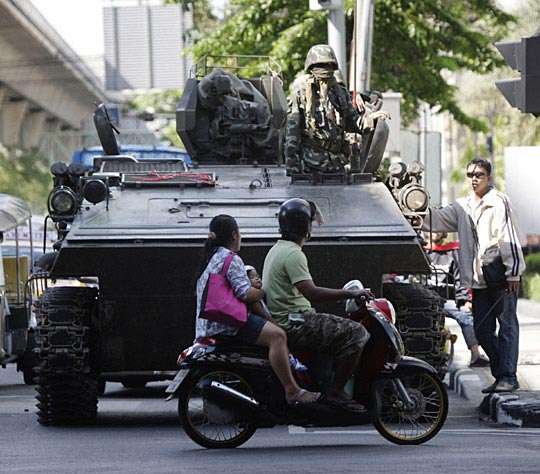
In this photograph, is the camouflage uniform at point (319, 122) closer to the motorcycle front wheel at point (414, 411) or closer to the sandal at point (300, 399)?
the motorcycle front wheel at point (414, 411)

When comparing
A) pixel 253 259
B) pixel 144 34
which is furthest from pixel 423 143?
pixel 144 34

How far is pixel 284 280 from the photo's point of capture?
9.90m

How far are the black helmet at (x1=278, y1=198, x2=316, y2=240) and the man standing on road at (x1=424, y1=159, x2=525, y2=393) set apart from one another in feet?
9.61

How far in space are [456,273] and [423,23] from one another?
37.2 ft

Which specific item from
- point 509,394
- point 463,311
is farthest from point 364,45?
point 509,394

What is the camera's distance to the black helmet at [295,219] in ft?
32.6

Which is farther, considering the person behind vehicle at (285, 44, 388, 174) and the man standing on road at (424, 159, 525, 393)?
the person behind vehicle at (285, 44, 388, 174)

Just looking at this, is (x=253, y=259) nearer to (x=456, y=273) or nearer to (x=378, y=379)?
(x=378, y=379)

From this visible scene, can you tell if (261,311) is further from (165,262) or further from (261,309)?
(165,262)

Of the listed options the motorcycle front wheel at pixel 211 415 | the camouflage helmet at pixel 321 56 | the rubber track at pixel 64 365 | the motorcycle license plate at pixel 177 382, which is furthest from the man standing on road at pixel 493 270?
the motorcycle license plate at pixel 177 382

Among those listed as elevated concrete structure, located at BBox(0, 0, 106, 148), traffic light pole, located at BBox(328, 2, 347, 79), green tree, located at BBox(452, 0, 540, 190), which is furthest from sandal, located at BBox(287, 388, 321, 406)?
elevated concrete structure, located at BBox(0, 0, 106, 148)

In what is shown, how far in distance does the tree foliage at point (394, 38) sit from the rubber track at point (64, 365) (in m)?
14.1

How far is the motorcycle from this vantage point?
9891 millimetres

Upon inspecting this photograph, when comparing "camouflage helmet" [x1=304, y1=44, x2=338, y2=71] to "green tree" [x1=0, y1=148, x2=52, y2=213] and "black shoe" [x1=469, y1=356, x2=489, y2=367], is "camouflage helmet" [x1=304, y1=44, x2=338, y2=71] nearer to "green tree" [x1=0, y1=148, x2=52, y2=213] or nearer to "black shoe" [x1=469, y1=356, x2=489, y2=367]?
"black shoe" [x1=469, y1=356, x2=489, y2=367]
